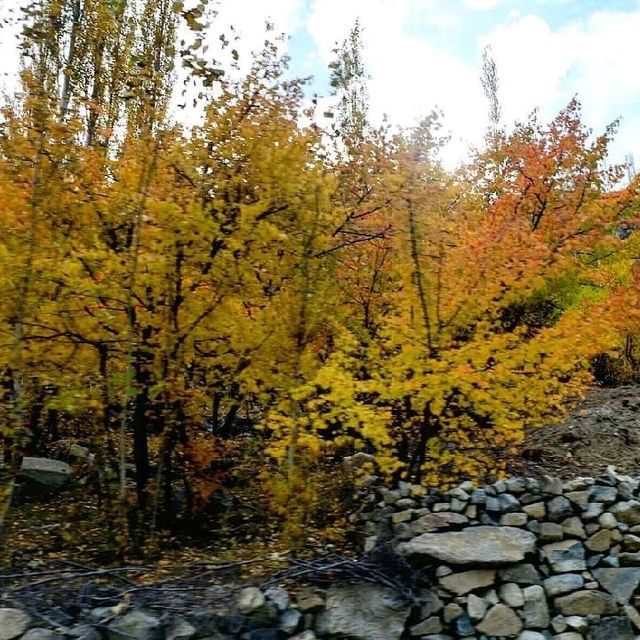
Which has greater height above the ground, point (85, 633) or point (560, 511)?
point (560, 511)

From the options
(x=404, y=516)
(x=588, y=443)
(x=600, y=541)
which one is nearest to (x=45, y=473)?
(x=404, y=516)

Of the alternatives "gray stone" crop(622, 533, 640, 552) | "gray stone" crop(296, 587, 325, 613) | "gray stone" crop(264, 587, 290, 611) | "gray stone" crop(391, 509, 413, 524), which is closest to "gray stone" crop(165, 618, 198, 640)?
"gray stone" crop(264, 587, 290, 611)

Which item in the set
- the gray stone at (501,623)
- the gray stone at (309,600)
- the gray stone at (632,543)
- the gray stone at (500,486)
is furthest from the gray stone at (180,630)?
the gray stone at (632,543)

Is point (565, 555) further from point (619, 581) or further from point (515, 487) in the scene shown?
point (515, 487)

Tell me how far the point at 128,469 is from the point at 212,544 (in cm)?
189

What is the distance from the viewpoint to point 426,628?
4922 millimetres

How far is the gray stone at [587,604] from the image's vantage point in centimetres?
507

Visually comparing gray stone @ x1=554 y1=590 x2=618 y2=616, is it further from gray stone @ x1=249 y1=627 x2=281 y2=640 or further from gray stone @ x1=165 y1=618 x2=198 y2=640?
gray stone @ x1=165 y1=618 x2=198 y2=640

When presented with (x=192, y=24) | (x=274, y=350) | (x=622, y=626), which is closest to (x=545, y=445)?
(x=622, y=626)

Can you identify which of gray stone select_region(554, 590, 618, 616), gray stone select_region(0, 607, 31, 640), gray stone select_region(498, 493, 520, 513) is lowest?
gray stone select_region(554, 590, 618, 616)

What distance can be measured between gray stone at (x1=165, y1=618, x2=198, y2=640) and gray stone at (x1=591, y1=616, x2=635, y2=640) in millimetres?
3274

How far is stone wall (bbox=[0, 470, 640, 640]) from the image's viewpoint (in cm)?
456

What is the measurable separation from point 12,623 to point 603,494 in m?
4.89

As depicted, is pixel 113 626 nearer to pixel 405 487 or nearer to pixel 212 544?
pixel 212 544
